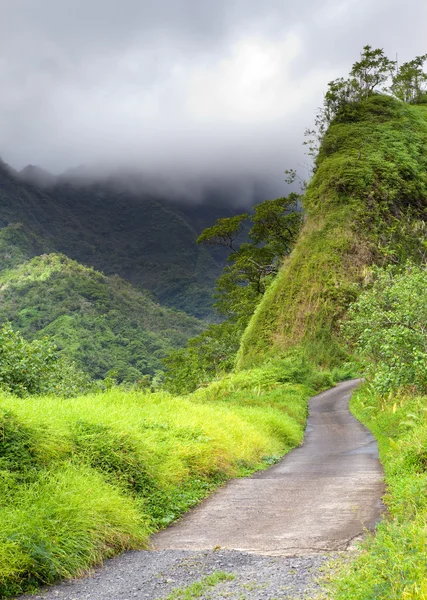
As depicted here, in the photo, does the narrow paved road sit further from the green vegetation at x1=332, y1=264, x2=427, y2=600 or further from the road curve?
the green vegetation at x1=332, y1=264, x2=427, y2=600

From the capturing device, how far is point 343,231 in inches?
1678

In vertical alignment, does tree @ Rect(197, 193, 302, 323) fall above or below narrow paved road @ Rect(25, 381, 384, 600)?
above

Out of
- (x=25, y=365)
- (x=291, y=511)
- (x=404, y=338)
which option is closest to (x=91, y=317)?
(x=25, y=365)

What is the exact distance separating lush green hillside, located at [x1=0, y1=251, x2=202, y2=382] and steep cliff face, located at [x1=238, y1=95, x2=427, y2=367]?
31400 millimetres

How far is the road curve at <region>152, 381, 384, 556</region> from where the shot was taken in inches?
258

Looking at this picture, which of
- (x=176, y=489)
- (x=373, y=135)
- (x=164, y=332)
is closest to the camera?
(x=176, y=489)

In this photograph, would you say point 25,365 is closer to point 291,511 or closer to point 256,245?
point 291,511

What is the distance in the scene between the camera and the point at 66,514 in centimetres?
609

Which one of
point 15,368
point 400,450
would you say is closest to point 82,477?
point 400,450

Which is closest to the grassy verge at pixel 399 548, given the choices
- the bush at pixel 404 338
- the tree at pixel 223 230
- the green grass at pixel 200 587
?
the green grass at pixel 200 587

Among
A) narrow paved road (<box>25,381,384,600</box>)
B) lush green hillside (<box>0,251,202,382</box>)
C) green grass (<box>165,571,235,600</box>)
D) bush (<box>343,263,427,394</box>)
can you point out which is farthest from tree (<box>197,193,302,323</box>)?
green grass (<box>165,571,235,600</box>)

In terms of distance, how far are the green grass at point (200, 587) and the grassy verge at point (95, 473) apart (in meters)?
1.25

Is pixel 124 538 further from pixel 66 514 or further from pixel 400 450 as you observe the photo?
pixel 400 450

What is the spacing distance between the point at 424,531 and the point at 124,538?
3.35 m
